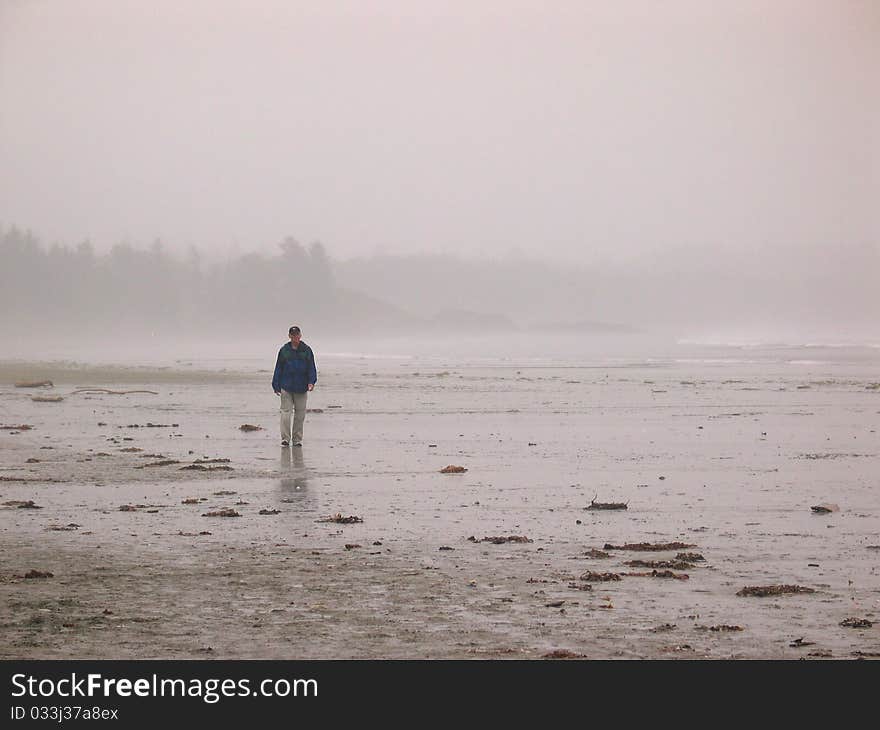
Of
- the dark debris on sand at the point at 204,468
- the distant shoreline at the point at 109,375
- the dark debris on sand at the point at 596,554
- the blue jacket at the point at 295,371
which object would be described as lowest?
the dark debris on sand at the point at 596,554

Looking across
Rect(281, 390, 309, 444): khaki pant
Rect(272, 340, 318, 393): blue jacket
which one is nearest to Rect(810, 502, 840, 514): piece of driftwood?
Rect(272, 340, 318, 393): blue jacket

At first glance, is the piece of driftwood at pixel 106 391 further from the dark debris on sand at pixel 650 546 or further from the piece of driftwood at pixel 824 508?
the dark debris on sand at pixel 650 546

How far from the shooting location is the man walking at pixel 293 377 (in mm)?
22406

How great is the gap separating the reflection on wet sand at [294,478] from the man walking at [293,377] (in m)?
0.69

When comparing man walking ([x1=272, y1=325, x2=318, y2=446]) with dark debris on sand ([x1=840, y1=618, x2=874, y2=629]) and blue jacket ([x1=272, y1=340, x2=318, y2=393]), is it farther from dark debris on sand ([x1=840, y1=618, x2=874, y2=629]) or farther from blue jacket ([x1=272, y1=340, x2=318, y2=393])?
dark debris on sand ([x1=840, y1=618, x2=874, y2=629])

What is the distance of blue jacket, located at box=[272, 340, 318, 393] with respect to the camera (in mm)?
22375

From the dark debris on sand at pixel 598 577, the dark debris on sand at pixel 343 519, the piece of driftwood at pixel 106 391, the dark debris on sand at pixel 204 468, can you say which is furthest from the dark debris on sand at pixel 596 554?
the piece of driftwood at pixel 106 391

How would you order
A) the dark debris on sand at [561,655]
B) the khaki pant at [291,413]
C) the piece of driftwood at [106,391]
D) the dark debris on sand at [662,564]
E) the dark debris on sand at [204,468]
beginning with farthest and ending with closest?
the piece of driftwood at [106,391] < the khaki pant at [291,413] < the dark debris on sand at [204,468] < the dark debris on sand at [662,564] < the dark debris on sand at [561,655]

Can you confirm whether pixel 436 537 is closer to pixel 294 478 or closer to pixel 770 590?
pixel 770 590

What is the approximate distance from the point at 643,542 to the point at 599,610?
10.9 ft

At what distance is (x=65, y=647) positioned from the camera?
7973 millimetres

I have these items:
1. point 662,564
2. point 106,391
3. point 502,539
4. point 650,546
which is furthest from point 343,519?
point 106,391
